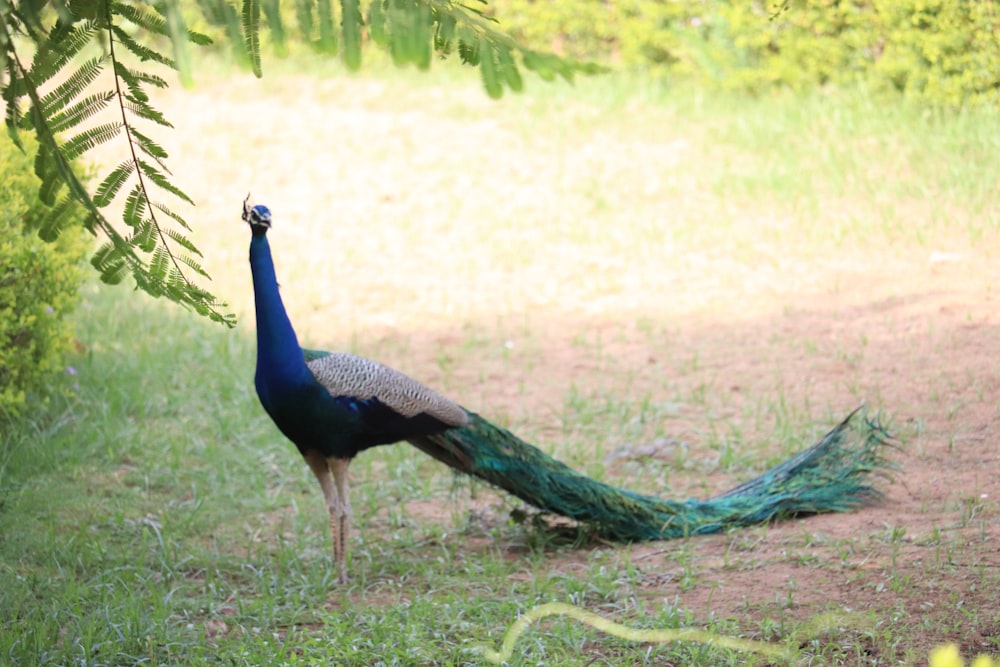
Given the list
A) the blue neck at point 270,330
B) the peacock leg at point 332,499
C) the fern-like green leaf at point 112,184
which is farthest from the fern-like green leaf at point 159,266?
the peacock leg at point 332,499

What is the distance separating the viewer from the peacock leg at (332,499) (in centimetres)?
482

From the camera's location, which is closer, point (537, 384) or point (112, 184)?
point (112, 184)

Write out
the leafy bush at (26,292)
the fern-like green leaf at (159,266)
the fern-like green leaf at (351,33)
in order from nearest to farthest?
the fern-like green leaf at (351,33) → the fern-like green leaf at (159,266) → the leafy bush at (26,292)

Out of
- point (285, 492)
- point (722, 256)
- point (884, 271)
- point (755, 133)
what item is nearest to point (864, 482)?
point (285, 492)

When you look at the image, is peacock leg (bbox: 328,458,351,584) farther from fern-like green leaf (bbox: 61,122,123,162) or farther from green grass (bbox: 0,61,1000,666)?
fern-like green leaf (bbox: 61,122,123,162)

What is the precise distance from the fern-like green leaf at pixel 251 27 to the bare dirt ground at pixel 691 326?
252 centimetres

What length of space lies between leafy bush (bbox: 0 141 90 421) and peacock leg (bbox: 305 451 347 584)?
1.63m

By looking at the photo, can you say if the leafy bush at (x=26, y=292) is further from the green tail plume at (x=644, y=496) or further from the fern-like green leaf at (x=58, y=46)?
the fern-like green leaf at (x=58, y=46)

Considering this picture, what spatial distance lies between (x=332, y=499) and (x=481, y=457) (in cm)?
67

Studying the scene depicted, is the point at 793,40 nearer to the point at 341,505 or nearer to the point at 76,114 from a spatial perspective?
the point at 341,505

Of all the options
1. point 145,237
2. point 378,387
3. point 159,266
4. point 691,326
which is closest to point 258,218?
point 378,387

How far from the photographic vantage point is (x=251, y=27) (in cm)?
268

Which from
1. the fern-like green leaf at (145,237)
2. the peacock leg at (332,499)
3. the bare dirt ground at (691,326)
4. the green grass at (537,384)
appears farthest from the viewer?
the peacock leg at (332,499)

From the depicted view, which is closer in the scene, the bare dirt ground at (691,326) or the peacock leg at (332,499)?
the bare dirt ground at (691,326)
